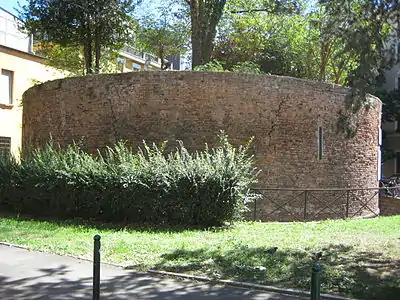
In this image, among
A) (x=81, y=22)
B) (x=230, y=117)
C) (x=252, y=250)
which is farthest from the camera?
(x=81, y=22)

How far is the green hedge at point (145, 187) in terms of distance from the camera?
38.0ft

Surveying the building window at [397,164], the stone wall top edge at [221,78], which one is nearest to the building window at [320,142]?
the stone wall top edge at [221,78]

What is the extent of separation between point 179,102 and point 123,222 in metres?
4.23

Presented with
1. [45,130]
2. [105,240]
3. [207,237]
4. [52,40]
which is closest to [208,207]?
[207,237]

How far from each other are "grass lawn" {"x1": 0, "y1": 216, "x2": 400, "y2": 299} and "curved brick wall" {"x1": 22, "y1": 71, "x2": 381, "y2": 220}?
3.17 m

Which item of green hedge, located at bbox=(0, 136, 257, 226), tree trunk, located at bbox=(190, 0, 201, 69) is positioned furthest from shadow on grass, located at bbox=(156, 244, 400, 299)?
tree trunk, located at bbox=(190, 0, 201, 69)

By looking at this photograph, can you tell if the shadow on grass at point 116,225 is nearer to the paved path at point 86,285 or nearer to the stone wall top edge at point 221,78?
the paved path at point 86,285

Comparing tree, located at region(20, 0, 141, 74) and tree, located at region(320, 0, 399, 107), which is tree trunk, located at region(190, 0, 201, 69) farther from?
tree, located at region(320, 0, 399, 107)

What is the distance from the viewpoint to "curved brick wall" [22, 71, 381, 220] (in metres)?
14.6

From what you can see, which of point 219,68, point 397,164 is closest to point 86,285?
point 219,68

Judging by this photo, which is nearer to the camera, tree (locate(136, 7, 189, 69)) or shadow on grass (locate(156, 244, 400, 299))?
shadow on grass (locate(156, 244, 400, 299))

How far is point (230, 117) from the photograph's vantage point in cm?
1464

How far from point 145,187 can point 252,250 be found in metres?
4.10

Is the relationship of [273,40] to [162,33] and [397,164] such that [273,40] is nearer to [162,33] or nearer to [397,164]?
[162,33]
